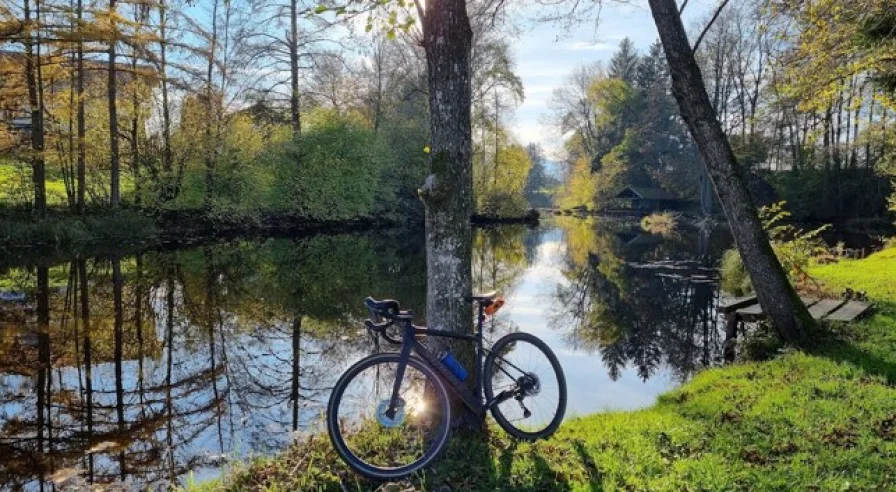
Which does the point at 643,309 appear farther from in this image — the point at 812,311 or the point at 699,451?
the point at 699,451

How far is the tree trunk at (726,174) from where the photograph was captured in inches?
257

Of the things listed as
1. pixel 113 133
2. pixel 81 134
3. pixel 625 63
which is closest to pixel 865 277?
pixel 113 133

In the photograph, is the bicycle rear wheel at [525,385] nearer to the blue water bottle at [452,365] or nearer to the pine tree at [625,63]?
the blue water bottle at [452,365]

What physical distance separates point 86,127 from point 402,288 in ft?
46.9

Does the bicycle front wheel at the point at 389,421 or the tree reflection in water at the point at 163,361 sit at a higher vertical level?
the bicycle front wheel at the point at 389,421

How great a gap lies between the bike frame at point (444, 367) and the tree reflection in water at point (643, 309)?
14.1 feet

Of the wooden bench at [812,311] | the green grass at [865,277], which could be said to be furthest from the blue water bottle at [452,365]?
the green grass at [865,277]

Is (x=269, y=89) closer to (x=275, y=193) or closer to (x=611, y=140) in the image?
(x=275, y=193)

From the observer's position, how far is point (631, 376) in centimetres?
781

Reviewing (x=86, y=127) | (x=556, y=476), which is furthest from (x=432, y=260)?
(x=86, y=127)

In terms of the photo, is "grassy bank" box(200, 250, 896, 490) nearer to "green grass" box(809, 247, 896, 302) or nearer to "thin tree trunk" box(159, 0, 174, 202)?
"green grass" box(809, 247, 896, 302)

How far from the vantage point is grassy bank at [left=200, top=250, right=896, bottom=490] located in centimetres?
339

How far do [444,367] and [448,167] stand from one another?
1405 mm

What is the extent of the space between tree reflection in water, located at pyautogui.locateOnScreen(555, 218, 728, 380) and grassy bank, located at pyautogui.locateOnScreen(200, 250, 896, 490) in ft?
9.70
